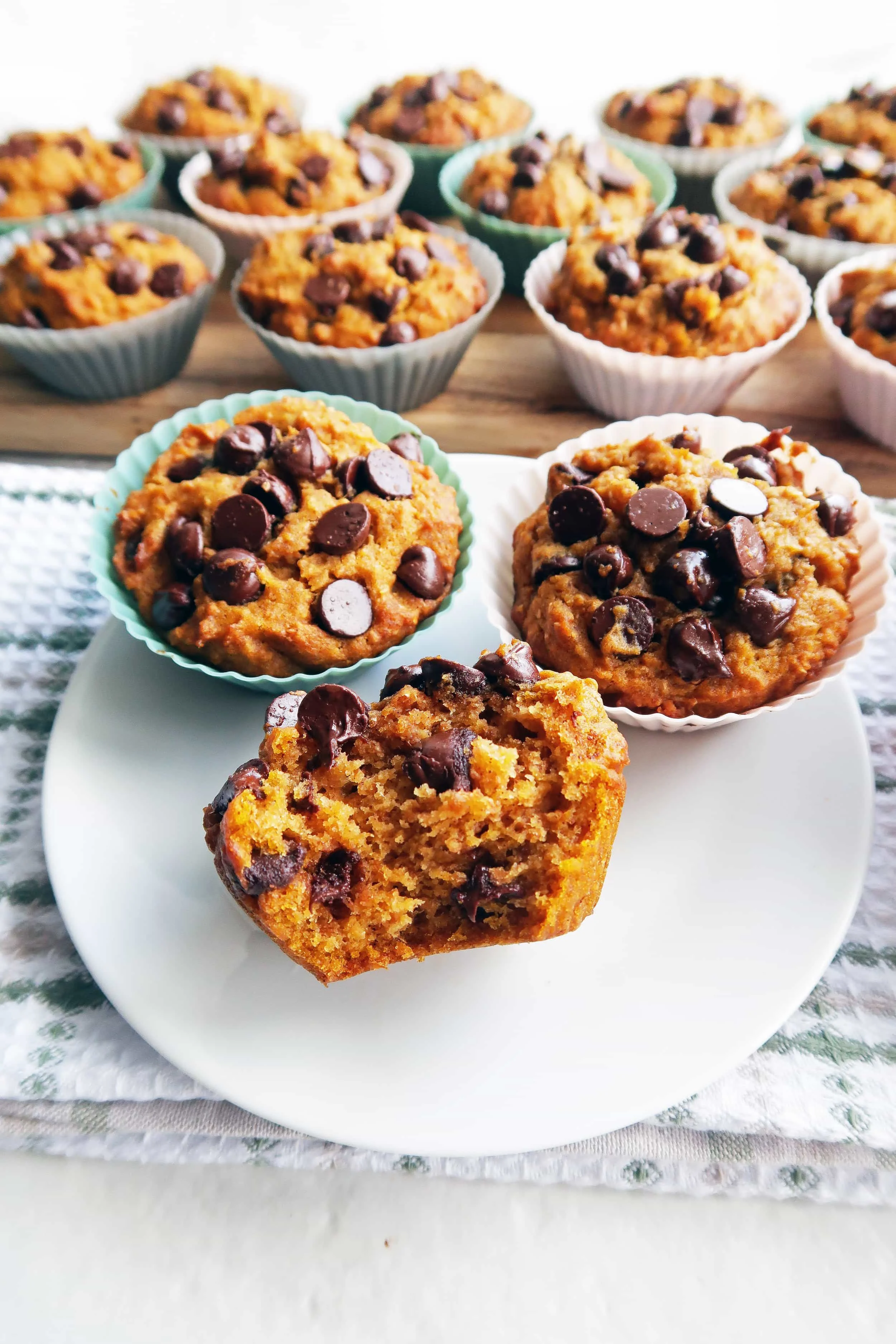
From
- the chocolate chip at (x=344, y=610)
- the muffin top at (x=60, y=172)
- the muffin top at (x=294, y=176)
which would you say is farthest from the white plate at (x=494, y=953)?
the muffin top at (x=60, y=172)

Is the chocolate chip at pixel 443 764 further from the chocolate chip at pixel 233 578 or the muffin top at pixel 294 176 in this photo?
the muffin top at pixel 294 176

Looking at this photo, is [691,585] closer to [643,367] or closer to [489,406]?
[643,367]

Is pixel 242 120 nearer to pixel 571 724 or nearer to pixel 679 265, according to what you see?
pixel 679 265

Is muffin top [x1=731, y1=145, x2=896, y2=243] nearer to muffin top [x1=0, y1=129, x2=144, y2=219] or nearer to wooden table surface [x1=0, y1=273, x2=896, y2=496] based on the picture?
wooden table surface [x1=0, y1=273, x2=896, y2=496]

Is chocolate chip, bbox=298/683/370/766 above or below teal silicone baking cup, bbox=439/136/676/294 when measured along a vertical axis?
below

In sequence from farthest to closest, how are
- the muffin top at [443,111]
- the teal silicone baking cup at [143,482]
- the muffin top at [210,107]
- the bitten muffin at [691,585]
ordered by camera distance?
the muffin top at [210,107] < the muffin top at [443,111] < the teal silicone baking cup at [143,482] < the bitten muffin at [691,585]

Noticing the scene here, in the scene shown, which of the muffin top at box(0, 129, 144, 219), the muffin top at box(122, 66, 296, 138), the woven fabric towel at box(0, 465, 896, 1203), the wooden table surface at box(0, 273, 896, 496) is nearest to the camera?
the woven fabric towel at box(0, 465, 896, 1203)

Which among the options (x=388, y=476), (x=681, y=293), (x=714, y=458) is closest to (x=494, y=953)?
(x=388, y=476)

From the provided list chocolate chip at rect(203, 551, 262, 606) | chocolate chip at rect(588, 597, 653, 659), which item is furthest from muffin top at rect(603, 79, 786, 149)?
chocolate chip at rect(203, 551, 262, 606)
